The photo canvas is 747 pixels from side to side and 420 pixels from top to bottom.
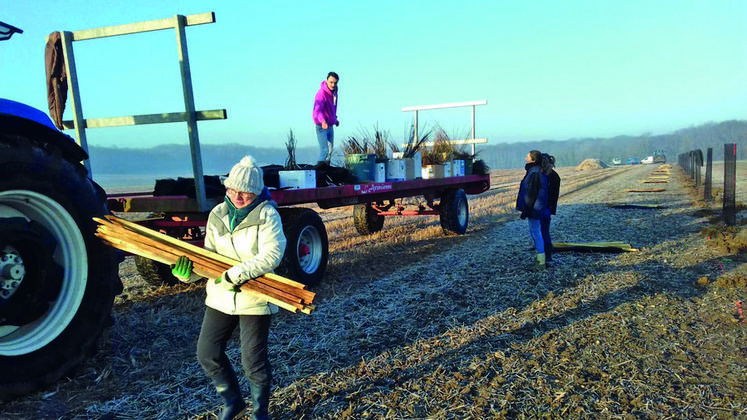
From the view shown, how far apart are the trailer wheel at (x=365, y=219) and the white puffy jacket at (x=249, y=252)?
289 inches

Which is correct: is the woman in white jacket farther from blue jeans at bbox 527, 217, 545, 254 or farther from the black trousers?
blue jeans at bbox 527, 217, 545, 254

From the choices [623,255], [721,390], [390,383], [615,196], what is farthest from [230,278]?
[615,196]

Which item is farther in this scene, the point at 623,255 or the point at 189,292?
the point at 623,255

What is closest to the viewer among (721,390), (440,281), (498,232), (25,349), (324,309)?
(25,349)

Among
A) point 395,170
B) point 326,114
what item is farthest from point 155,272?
point 395,170

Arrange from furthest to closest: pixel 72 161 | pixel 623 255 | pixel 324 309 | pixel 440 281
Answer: pixel 623 255 < pixel 440 281 < pixel 324 309 < pixel 72 161

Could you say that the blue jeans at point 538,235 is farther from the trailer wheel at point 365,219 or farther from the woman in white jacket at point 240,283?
the woman in white jacket at point 240,283

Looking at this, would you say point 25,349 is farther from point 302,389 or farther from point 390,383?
point 390,383

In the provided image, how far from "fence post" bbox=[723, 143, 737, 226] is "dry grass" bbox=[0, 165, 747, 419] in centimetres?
289

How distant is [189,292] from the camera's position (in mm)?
5820

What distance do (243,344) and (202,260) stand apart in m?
0.54

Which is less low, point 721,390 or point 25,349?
point 25,349

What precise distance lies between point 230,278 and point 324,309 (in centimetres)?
256

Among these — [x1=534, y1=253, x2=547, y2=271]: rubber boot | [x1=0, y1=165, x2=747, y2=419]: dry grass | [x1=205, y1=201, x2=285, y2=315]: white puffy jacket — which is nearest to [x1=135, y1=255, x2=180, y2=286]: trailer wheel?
[x1=0, y1=165, x2=747, y2=419]: dry grass
